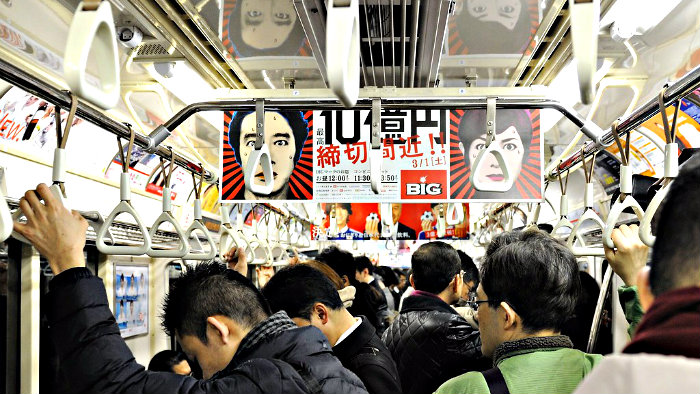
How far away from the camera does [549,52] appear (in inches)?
147

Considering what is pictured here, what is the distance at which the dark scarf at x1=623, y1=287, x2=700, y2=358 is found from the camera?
27.7 inches

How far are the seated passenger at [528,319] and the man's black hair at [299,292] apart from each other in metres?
1.20

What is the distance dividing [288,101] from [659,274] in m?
2.37

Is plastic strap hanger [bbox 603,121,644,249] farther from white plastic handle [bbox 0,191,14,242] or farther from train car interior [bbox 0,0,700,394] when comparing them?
white plastic handle [bbox 0,191,14,242]

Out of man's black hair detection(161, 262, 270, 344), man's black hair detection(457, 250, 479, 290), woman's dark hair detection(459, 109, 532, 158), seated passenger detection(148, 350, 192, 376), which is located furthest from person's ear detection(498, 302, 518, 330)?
seated passenger detection(148, 350, 192, 376)

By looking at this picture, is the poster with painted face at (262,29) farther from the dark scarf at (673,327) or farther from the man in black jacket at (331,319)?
the dark scarf at (673,327)

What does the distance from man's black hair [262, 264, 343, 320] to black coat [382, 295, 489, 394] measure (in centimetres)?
71

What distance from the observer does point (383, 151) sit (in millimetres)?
4578

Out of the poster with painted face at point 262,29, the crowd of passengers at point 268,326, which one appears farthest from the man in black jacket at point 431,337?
the poster with painted face at point 262,29

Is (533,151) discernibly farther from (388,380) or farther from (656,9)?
(388,380)

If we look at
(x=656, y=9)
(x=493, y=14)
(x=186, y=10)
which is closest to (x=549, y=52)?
(x=656, y=9)

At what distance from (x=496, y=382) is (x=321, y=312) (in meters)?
1.48

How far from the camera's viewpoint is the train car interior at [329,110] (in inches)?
97.0

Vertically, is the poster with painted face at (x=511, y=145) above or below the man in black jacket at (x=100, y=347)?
above
